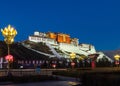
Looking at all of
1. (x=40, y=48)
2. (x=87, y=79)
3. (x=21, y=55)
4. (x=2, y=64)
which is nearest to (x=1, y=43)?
(x=21, y=55)

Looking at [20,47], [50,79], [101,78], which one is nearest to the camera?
[101,78]

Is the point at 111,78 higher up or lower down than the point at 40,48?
lower down

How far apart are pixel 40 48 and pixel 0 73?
143551mm

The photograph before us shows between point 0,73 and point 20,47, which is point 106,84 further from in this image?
point 20,47

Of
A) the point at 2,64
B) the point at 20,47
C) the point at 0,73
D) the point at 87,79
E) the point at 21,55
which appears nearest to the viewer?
the point at 87,79

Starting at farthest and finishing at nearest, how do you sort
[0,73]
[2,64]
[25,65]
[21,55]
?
[21,55] → [25,65] → [2,64] → [0,73]

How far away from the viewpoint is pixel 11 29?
46812 mm

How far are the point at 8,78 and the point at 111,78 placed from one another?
22.7 meters

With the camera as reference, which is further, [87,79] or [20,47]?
[20,47]

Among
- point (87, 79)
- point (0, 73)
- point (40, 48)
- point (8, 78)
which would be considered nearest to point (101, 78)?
point (87, 79)

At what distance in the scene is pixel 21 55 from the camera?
153m

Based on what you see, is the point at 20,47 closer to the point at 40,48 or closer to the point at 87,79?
the point at 40,48

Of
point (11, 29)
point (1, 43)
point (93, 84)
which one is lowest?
point (93, 84)

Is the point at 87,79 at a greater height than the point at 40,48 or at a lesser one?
lesser
